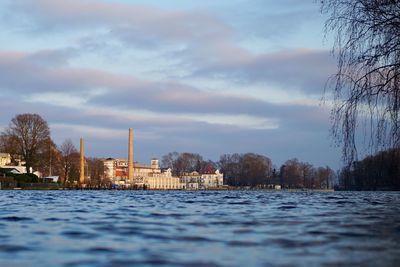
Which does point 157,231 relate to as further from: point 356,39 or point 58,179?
point 58,179

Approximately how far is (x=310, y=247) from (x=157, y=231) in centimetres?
359

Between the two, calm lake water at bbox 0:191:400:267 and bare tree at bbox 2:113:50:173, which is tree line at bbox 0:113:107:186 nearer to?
bare tree at bbox 2:113:50:173

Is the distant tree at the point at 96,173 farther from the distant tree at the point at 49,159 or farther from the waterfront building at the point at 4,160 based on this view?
the distant tree at the point at 49,159

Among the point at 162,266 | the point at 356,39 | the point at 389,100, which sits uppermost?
the point at 356,39

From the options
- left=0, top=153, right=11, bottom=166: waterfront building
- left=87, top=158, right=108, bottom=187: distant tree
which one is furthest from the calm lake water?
left=87, top=158, right=108, bottom=187: distant tree

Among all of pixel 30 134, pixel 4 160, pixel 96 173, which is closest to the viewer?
pixel 30 134

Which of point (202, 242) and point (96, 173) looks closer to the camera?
point (202, 242)

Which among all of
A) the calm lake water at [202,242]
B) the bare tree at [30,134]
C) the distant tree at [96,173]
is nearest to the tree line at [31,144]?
the bare tree at [30,134]

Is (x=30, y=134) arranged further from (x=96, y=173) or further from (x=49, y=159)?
(x=96, y=173)

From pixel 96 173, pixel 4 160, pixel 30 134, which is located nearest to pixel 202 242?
pixel 30 134

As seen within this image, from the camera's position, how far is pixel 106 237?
1048cm

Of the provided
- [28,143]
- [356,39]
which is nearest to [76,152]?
[28,143]

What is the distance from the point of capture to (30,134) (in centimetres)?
11062

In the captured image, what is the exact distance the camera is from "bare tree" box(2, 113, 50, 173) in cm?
10994
